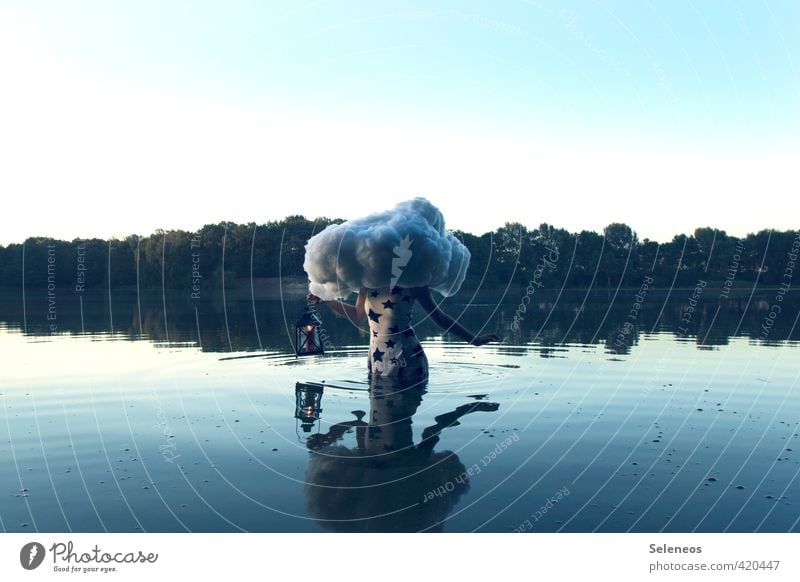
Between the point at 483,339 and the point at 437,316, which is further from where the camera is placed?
the point at 437,316

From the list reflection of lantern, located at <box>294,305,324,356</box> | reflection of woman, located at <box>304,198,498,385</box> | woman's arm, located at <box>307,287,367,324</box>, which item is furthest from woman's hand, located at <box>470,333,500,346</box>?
reflection of lantern, located at <box>294,305,324,356</box>

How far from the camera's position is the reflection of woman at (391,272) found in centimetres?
1366

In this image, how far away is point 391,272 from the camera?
13.8 meters

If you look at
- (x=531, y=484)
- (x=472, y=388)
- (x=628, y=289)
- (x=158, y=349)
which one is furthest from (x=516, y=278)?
(x=531, y=484)

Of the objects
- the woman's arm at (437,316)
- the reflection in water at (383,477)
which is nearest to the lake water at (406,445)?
the reflection in water at (383,477)

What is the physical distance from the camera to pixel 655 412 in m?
12.0

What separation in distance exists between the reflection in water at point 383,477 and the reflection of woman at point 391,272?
2.97 metres

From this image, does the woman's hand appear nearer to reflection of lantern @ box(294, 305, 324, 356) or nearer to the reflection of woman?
the reflection of woman

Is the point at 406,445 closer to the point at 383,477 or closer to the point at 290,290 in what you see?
the point at 383,477

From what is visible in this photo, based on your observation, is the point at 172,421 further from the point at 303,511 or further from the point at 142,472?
the point at 303,511

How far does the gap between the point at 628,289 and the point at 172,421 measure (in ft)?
282

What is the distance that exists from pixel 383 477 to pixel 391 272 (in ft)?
20.6

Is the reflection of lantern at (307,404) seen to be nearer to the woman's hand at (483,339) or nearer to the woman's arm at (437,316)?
the woman's arm at (437,316)

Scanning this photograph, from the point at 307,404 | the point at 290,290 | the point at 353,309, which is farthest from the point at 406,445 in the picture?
the point at 290,290
